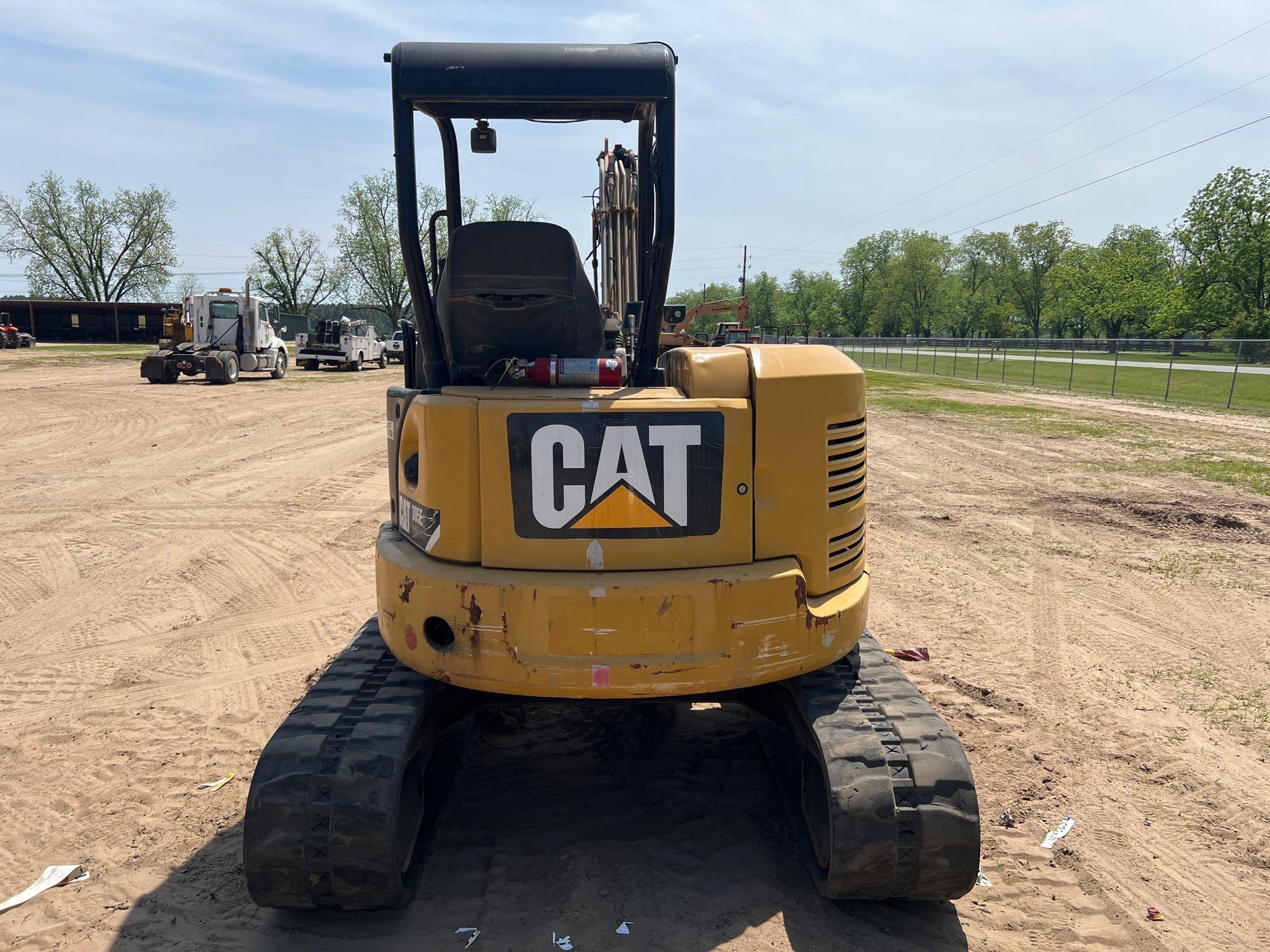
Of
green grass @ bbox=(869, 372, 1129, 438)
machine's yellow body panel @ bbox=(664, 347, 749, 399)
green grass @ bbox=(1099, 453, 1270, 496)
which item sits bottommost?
green grass @ bbox=(1099, 453, 1270, 496)

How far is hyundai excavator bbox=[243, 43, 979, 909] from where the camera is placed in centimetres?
304

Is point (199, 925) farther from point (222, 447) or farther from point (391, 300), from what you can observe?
point (391, 300)

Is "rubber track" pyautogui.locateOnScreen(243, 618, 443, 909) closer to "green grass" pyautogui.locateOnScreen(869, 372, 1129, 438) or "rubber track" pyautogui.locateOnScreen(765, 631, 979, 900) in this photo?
"rubber track" pyautogui.locateOnScreen(765, 631, 979, 900)

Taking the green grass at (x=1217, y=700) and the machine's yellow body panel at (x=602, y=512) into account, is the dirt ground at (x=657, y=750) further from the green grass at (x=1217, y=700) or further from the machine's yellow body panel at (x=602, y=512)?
the machine's yellow body panel at (x=602, y=512)

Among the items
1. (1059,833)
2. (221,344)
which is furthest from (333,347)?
(1059,833)

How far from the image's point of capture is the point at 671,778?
425 cm

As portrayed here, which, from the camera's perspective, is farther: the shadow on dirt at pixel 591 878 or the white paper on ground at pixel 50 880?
the white paper on ground at pixel 50 880

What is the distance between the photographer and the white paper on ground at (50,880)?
3.38 meters

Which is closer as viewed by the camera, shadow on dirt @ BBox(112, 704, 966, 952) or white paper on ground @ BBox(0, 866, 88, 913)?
shadow on dirt @ BBox(112, 704, 966, 952)

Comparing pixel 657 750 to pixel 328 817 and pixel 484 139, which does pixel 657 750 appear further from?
pixel 484 139

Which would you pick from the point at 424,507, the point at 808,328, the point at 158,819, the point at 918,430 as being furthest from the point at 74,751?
the point at 808,328

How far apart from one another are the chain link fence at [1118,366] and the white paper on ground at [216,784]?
68.5ft

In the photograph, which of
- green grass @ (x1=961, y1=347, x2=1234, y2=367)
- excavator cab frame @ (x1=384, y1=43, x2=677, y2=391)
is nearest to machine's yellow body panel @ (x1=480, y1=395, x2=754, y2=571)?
excavator cab frame @ (x1=384, y1=43, x2=677, y2=391)

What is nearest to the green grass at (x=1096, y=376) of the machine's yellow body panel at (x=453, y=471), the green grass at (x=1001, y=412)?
the green grass at (x=1001, y=412)
